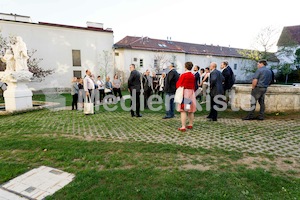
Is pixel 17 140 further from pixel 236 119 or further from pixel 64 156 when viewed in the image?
pixel 236 119

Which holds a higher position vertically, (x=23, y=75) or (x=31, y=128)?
(x=23, y=75)

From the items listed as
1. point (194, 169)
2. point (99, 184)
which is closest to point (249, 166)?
point (194, 169)

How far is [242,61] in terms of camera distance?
48.5 meters

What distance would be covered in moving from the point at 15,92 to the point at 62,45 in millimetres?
18623

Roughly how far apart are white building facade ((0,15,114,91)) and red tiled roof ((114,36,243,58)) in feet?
11.8

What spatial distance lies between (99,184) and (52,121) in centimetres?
542

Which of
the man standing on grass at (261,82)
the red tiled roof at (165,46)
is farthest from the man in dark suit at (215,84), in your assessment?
the red tiled roof at (165,46)

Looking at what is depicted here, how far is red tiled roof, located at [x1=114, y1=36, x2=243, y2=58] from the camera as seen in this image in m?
34.7

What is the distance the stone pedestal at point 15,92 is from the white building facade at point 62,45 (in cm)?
1654

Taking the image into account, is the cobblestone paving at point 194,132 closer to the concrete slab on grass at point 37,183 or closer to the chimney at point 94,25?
the concrete slab on grass at point 37,183

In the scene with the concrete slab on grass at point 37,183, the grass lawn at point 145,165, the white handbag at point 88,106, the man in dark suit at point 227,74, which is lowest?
the concrete slab on grass at point 37,183

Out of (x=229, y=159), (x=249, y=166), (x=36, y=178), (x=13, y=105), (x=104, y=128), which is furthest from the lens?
(x=13, y=105)

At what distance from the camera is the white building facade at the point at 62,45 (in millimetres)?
24094

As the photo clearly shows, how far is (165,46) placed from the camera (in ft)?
126
